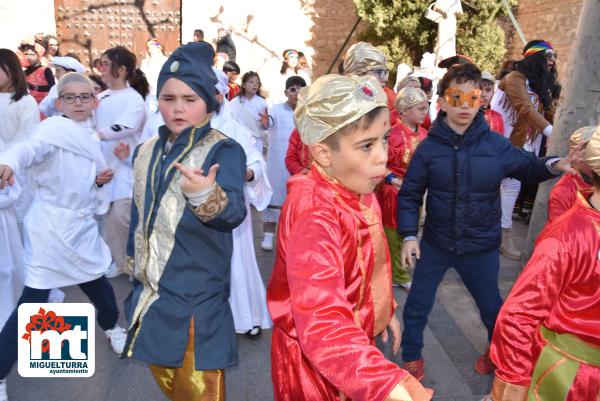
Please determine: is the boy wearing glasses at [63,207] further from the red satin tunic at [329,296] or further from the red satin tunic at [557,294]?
the red satin tunic at [557,294]

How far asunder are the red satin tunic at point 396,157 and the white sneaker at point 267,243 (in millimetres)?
1535

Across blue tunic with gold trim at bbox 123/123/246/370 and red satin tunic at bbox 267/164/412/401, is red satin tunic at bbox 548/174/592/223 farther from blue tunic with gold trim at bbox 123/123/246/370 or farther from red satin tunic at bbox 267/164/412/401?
blue tunic with gold trim at bbox 123/123/246/370

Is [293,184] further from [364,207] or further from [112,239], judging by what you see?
[112,239]

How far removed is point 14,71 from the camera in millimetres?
3979

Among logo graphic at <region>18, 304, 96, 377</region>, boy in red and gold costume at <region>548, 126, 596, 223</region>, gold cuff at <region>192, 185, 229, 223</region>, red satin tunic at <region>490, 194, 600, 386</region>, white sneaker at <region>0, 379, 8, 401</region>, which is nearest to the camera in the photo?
red satin tunic at <region>490, 194, 600, 386</region>

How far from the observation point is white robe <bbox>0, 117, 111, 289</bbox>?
302cm

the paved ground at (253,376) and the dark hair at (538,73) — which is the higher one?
the dark hair at (538,73)

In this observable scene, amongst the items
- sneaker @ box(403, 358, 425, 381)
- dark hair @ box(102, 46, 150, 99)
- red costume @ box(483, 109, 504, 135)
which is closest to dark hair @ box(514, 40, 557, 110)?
red costume @ box(483, 109, 504, 135)

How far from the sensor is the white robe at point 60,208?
119 inches

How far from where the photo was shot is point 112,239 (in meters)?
4.77

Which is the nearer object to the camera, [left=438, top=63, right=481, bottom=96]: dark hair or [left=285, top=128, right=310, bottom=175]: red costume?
[left=438, top=63, right=481, bottom=96]: dark hair

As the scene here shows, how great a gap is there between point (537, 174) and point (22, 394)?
3.34 m

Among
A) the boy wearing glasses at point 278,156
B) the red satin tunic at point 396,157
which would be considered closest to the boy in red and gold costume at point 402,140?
Result: the red satin tunic at point 396,157

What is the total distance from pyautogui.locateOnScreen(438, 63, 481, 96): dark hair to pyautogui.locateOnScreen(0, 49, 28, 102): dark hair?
10.3 feet
